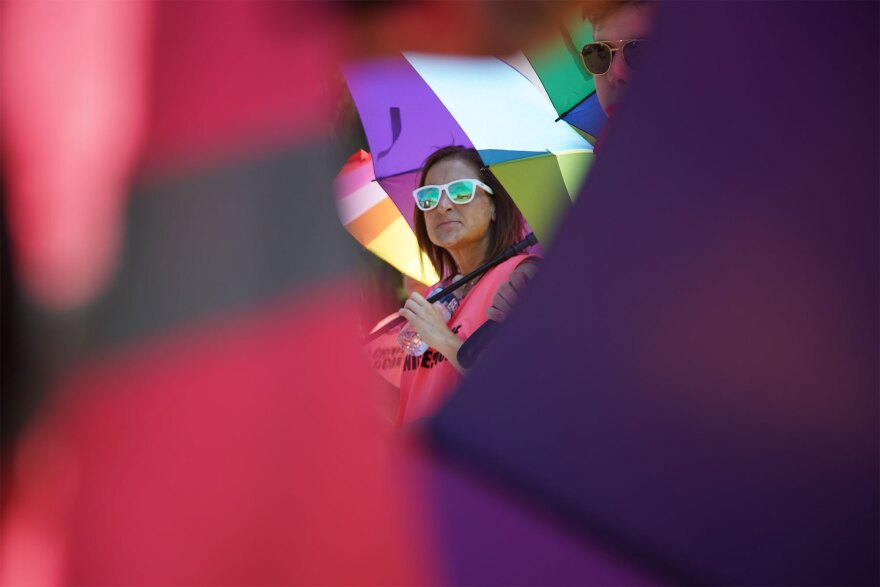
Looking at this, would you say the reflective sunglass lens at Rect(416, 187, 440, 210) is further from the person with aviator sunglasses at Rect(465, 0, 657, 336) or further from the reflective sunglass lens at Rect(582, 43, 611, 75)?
the reflective sunglass lens at Rect(582, 43, 611, 75)

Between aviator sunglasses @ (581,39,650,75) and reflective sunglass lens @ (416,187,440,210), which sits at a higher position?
aviator sunglasses @ (581,39,650,75)

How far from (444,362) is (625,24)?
Result: 60 centimetres

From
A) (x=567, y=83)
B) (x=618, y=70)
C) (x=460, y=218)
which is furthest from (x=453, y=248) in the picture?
(x=618, y=70)

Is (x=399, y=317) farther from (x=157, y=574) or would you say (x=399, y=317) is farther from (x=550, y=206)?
(x=157, y=574)

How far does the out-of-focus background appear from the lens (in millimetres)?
603

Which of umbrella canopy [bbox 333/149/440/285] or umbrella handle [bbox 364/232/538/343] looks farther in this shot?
umbrella canopy [bbox 333/149/440/285]

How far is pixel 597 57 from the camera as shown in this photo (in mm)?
1266

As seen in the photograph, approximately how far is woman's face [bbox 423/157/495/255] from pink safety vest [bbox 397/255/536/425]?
124 millimetres

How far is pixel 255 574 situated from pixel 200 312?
20cm

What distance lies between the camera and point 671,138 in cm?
78

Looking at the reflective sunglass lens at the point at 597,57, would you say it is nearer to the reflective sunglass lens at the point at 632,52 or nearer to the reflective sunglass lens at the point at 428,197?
the reflective sunglass lens at the point at 632,52

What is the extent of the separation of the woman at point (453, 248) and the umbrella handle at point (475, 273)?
2 cm

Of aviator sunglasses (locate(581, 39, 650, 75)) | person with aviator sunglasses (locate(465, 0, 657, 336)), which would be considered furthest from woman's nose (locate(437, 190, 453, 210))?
aviator sunglasses (locate(581, 39, 650, 75))

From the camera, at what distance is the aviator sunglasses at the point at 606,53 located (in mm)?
1181
